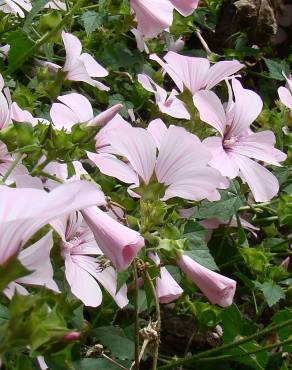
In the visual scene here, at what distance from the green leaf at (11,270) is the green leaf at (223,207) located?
0.58 m

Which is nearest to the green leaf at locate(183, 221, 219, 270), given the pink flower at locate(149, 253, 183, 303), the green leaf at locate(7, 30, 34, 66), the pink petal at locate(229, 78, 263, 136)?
the pink flower at locate(149, 253, 183, 303)

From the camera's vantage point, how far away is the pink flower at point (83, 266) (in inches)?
33.6

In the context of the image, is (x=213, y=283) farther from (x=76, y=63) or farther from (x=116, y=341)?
(x=76, y=63)

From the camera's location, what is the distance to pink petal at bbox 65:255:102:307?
847 mm

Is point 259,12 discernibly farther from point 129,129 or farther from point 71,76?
point 129,129

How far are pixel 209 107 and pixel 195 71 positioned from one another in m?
0.13

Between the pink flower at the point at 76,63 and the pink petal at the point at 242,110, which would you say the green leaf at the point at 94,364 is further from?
the pink flower at the point at 76,63

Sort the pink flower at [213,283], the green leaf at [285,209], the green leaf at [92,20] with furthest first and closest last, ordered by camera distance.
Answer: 1. the green leaf at [92,20]
2. the green leaf at [285,209]
3. the pink flower at [213,283]

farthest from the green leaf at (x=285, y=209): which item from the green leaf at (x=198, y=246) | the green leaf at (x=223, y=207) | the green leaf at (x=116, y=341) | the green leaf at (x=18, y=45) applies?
the green leaf at (x=18, y=45)

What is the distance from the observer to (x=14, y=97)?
1.19m

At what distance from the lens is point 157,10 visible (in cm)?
104

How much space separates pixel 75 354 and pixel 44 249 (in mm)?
350

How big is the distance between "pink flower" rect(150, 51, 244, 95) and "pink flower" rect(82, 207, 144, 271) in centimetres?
44

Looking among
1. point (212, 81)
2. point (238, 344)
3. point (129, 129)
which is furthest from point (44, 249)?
point (212, 81)
